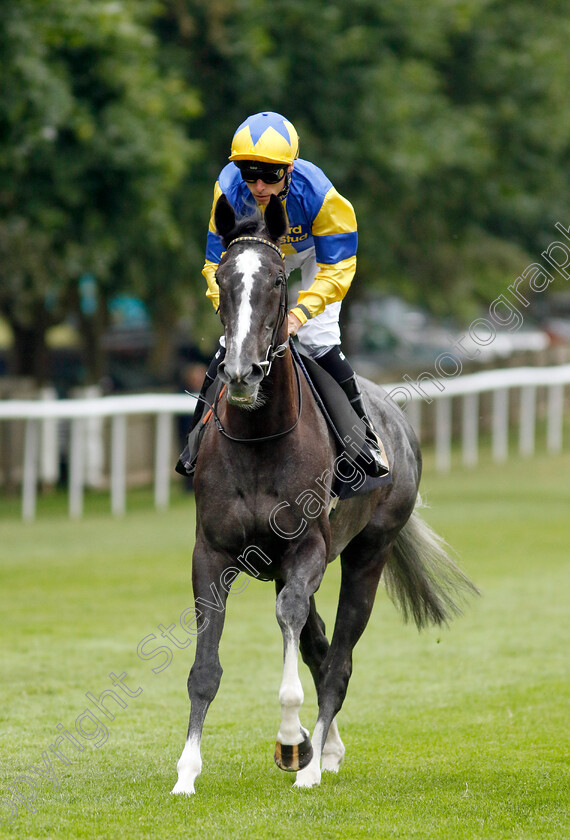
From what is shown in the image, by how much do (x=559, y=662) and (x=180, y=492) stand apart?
10139mm

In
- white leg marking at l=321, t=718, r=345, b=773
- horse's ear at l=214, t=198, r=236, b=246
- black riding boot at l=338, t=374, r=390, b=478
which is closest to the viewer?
horse's ear at l=214, t=198, r=236, b=246

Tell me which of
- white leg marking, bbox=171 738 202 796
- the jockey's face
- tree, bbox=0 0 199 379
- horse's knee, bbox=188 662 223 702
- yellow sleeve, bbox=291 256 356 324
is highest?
tree, bbox=0 0 199 379

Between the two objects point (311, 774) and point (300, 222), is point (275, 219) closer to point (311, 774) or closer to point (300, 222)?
point (300, 222)

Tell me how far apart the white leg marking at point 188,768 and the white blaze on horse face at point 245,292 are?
1.51 metres

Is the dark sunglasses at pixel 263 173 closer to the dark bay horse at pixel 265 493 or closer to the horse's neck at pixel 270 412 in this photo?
the dark bay horse at pixel 265 493

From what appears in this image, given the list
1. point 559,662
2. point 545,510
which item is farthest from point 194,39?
point 559,662

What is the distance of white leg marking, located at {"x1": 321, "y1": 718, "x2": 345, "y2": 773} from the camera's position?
568 cm

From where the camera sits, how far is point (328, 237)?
217 inches

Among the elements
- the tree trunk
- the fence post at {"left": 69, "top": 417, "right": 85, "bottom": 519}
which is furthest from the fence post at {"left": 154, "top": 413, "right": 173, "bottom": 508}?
the tree trunk

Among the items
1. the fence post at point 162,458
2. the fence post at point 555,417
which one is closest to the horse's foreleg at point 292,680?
the fence post at point 162,458

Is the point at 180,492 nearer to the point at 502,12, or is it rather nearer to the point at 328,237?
the point at 502,12

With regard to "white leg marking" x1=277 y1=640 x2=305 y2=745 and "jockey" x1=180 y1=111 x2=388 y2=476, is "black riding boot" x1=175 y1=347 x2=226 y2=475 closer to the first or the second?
"jockey" x1=180 y1=111 x2=388 y2=476

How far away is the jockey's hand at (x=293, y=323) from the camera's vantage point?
17.0ft

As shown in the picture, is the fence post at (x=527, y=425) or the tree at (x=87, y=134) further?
the fence post at (x=527, y=425)
